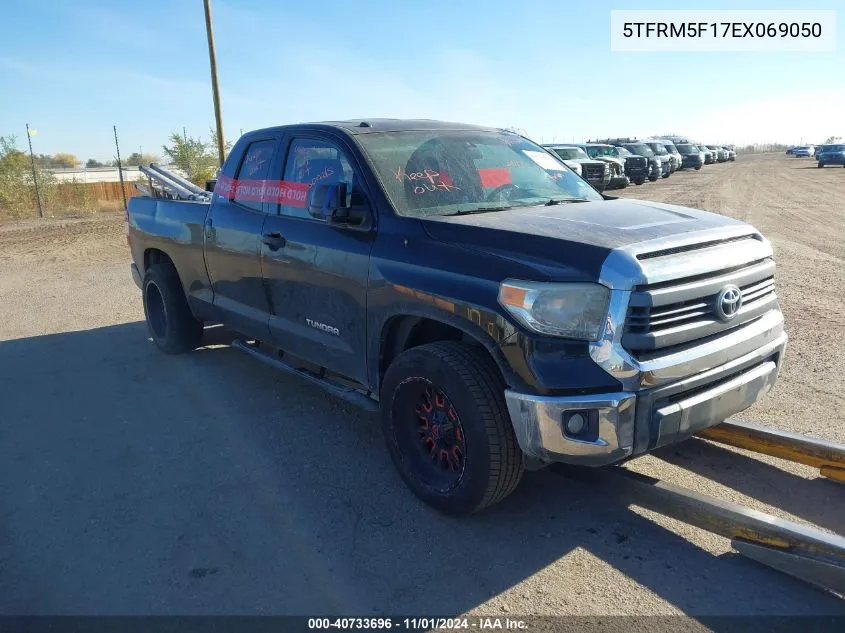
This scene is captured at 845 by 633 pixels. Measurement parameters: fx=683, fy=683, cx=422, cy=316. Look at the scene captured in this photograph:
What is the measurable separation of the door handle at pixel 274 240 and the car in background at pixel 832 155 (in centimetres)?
4438

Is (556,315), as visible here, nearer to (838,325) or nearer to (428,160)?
(428,160)

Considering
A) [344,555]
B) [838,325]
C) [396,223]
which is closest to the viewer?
[344,555]

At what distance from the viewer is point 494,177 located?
4223mm

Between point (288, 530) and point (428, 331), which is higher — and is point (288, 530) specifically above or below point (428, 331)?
below

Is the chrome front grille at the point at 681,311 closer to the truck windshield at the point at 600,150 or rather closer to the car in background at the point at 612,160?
the car in background at the point at 612,160

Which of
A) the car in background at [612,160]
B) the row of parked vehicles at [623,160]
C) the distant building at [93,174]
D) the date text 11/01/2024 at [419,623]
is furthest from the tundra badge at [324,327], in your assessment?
the car in background at [612,160]

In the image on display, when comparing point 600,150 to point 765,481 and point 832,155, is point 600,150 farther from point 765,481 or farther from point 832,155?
point 832,155

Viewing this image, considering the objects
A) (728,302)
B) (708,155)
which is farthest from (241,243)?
(708,155)

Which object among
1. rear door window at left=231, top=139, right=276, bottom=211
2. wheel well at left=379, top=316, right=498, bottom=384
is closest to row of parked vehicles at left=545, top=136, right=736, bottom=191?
rear door window at left=231, top=139, right=276, bottom=211

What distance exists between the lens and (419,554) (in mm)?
3150

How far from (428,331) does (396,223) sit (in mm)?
603

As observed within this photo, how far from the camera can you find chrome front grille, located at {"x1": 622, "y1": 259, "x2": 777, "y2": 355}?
2852 mm

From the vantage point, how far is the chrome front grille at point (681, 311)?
2.85 m

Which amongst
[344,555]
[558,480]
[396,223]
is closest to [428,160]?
[396,223]
